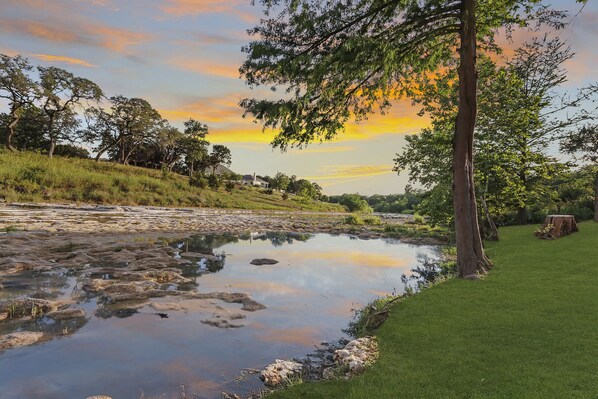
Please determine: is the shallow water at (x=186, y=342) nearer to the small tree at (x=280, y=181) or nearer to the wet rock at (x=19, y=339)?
the wet rock at (x=19, y=339)

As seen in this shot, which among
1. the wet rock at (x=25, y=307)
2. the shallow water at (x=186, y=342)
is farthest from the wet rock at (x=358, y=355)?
the wet rock at (x=25, y=307)

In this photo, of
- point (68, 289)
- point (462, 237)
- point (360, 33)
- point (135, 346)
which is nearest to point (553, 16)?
point (360, 33)

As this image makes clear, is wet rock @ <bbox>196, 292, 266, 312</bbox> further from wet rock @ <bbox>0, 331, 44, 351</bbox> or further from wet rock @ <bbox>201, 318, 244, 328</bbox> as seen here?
wet rock @ <bbox>0, 331, 44, 351</bbox>

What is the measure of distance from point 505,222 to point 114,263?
102 feet

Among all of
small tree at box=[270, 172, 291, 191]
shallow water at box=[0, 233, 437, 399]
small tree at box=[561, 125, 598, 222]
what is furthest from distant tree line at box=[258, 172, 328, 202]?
shallow water at box=[0, 233, 437, 399]

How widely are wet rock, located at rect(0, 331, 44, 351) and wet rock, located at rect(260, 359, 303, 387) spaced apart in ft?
15.9

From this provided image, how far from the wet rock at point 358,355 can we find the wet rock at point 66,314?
649cm

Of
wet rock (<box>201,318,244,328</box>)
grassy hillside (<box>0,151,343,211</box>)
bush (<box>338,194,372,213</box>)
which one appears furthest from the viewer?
bush (<box>338,194,372,213</box>)

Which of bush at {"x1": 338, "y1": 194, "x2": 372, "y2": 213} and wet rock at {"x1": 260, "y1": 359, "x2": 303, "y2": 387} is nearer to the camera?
wet rock at {"x1": 260, "y1": 359, "x2": 303, "y2": 387}

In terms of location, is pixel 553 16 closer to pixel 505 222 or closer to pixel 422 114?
pixel 422 114

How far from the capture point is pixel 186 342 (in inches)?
301

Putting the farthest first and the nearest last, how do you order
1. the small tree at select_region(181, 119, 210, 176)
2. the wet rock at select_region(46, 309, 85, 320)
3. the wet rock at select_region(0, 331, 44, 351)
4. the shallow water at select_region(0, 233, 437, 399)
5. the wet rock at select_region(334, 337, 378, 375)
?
the small tree at select_region(181, 119, 210, 176) → the wet rock at select_region(46, 309, 85, 320) → the wet rock at select_region(0, 331, 44, 351) → the wet rock at select_region(334, 337, 378, 375) → the shallow water at select_region(0, 233, 437, 399)

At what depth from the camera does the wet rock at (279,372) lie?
612 centimetres

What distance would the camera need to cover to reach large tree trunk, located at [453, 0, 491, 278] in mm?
12273
